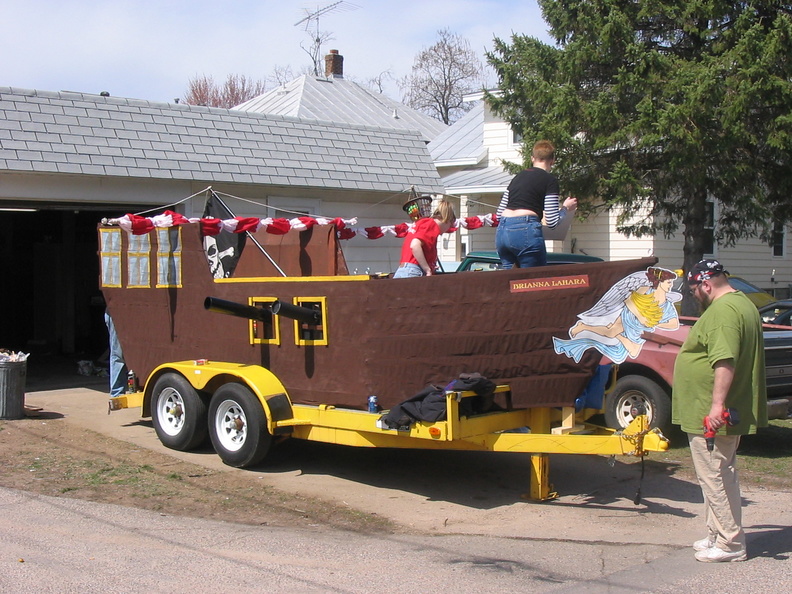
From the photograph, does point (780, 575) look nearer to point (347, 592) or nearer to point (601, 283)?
point (601, 283)

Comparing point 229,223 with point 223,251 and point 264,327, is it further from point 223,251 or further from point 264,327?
point 264,327

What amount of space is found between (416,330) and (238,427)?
7.20 feet

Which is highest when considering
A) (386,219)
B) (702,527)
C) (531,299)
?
(386,219)

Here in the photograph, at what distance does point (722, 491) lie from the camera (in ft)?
18.9

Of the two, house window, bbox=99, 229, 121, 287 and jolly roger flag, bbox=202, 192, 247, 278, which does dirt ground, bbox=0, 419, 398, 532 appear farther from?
jolly roger flag, bbox=202, 192, 247, 278

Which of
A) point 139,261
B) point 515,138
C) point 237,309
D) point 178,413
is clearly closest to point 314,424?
point 237,309

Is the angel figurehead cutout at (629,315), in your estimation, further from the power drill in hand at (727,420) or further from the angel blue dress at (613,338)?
the power drill in hand at (727,420)

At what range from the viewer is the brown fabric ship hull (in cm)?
672

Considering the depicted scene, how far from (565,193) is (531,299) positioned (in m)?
11.0

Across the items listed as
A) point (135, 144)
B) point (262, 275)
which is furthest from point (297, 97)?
point (262, 275)

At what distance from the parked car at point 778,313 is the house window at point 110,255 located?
8082 millimetres

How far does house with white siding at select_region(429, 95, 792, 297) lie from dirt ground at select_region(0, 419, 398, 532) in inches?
522

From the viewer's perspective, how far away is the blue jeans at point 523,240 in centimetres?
711

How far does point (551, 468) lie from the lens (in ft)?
28.8
